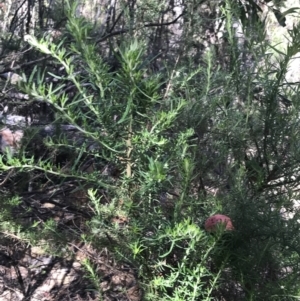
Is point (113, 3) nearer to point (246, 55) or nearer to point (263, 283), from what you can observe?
point (246, 55)

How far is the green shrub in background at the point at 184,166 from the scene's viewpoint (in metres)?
1.45

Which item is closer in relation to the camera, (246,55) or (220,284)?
(220,284)

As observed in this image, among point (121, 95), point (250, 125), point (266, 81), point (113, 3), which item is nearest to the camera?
point (121, 95)

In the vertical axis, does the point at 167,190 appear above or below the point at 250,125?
below

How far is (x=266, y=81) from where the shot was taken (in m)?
1.83

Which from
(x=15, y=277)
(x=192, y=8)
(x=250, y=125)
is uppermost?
(x=192, y=8)

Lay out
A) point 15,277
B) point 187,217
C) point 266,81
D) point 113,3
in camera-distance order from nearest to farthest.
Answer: point 187,217 < point 266,81 < point 15,277 < point 113,3

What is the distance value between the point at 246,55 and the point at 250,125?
0.35 metres

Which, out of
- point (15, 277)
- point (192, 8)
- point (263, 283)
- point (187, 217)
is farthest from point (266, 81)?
point (15, 277)

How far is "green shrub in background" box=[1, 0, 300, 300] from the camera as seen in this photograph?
56.9 inches

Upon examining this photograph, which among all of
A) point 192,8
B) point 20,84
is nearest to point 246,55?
point 192,8

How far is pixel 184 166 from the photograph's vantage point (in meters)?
1.48

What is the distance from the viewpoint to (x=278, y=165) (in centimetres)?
187

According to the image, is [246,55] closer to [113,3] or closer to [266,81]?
[266,81]
